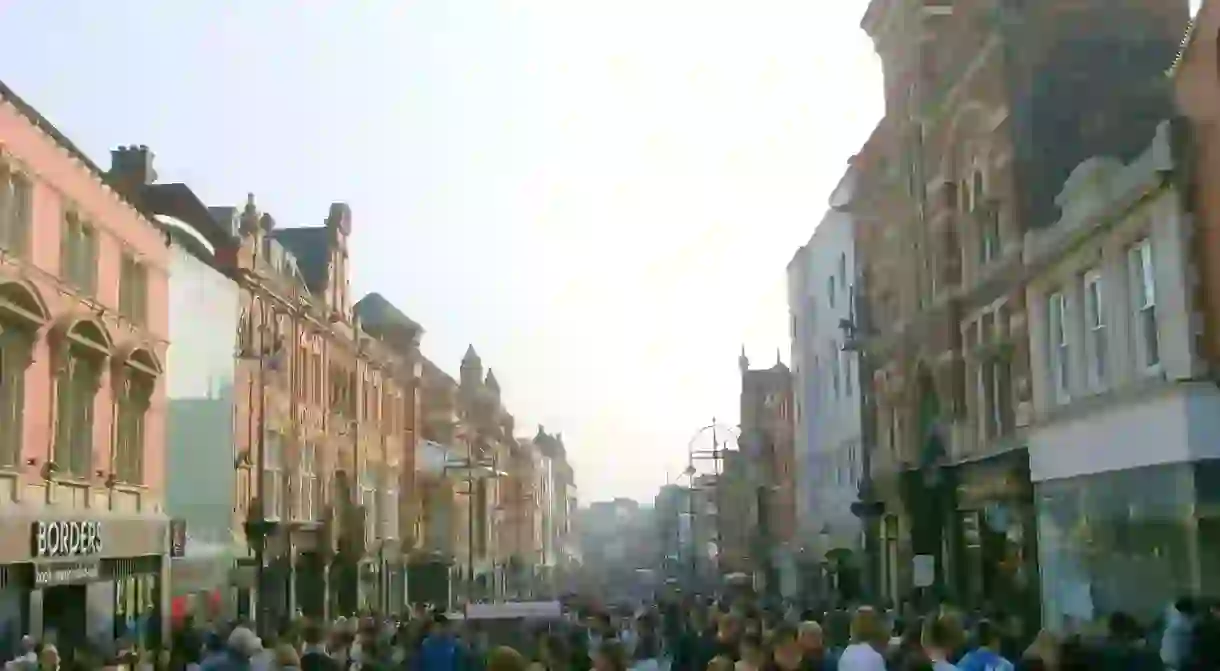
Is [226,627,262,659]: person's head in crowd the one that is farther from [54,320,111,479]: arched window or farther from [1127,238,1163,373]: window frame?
[1127,238,1163,373]: window frame

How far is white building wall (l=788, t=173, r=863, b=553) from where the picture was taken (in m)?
49.6

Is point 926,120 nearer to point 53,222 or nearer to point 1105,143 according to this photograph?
point 1105,143

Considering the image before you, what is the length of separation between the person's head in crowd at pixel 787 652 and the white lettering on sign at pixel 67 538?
51.3 ft

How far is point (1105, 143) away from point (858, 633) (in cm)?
1984

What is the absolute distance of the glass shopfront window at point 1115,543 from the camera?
20.3 metres

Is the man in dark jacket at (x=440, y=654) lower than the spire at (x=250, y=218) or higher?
lower

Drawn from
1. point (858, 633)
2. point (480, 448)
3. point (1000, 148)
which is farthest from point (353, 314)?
point (858, 633)

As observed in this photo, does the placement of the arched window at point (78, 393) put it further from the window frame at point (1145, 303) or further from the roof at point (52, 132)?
the window frame at point (1145, 303)

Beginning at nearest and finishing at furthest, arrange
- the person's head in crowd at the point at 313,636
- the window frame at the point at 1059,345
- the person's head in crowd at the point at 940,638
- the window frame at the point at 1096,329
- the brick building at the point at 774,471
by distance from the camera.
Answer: the person's head in crowd at the point at 940,638
the person's head in crowd at the point at 313,636
the window frame at the point at 1096,329
the window frame at the point at 1059,345
the brick building at the point at 774,471

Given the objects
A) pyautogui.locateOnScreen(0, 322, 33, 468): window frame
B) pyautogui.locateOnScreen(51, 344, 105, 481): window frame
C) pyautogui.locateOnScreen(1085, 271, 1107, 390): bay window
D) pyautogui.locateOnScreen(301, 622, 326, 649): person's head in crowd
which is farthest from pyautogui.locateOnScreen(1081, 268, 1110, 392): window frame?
pyautogui.locateOnScreen(51, 344, 105, 481): window frame

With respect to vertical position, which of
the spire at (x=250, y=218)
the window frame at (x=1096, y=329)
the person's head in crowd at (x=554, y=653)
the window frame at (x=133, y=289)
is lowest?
the person's head in crowd at (x=554, y=653)

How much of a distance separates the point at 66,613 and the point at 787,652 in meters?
19.5

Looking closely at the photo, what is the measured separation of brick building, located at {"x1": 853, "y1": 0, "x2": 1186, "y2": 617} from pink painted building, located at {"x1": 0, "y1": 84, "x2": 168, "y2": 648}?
638 inches

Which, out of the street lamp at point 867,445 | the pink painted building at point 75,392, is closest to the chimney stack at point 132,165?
the pink painted building at point 75,392
